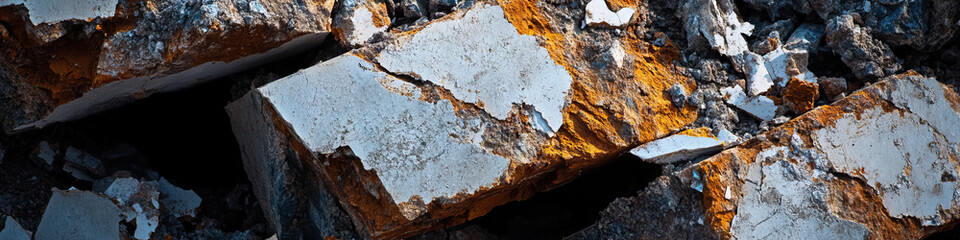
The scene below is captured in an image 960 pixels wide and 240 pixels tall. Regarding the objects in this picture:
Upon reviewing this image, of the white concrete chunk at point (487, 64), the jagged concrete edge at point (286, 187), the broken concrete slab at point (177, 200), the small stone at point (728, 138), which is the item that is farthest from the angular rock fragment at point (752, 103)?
the broken concrete slab at point (177, 200)

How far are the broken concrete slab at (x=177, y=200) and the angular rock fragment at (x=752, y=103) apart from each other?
6.13 ft

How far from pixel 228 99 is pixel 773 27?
203 cm

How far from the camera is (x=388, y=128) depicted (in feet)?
6.33

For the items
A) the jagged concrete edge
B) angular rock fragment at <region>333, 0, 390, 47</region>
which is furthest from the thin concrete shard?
angular rock fragment at <region>333, 0, 390, 47</region>

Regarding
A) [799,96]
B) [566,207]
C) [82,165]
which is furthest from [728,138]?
[82,165]

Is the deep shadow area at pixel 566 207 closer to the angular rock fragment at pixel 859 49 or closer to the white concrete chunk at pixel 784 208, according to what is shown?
the white concrete chunk at pixel 784 208

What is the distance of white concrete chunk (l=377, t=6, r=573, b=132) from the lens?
1.99 meters

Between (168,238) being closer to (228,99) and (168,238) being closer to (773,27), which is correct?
(228,99)

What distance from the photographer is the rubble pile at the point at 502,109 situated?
1934mm

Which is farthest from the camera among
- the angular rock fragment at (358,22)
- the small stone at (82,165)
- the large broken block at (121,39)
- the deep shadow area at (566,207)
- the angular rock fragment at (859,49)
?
the small stone at (82,165)

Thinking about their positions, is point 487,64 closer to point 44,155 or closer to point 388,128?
point 388,128

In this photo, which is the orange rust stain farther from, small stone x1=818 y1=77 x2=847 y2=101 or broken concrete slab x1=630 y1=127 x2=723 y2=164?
small stone x1=818 y1=77 x2=847 y2=101

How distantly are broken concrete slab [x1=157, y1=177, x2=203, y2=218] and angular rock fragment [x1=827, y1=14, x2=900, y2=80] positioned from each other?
2270 millimetres

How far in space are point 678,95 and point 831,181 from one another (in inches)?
20.1
